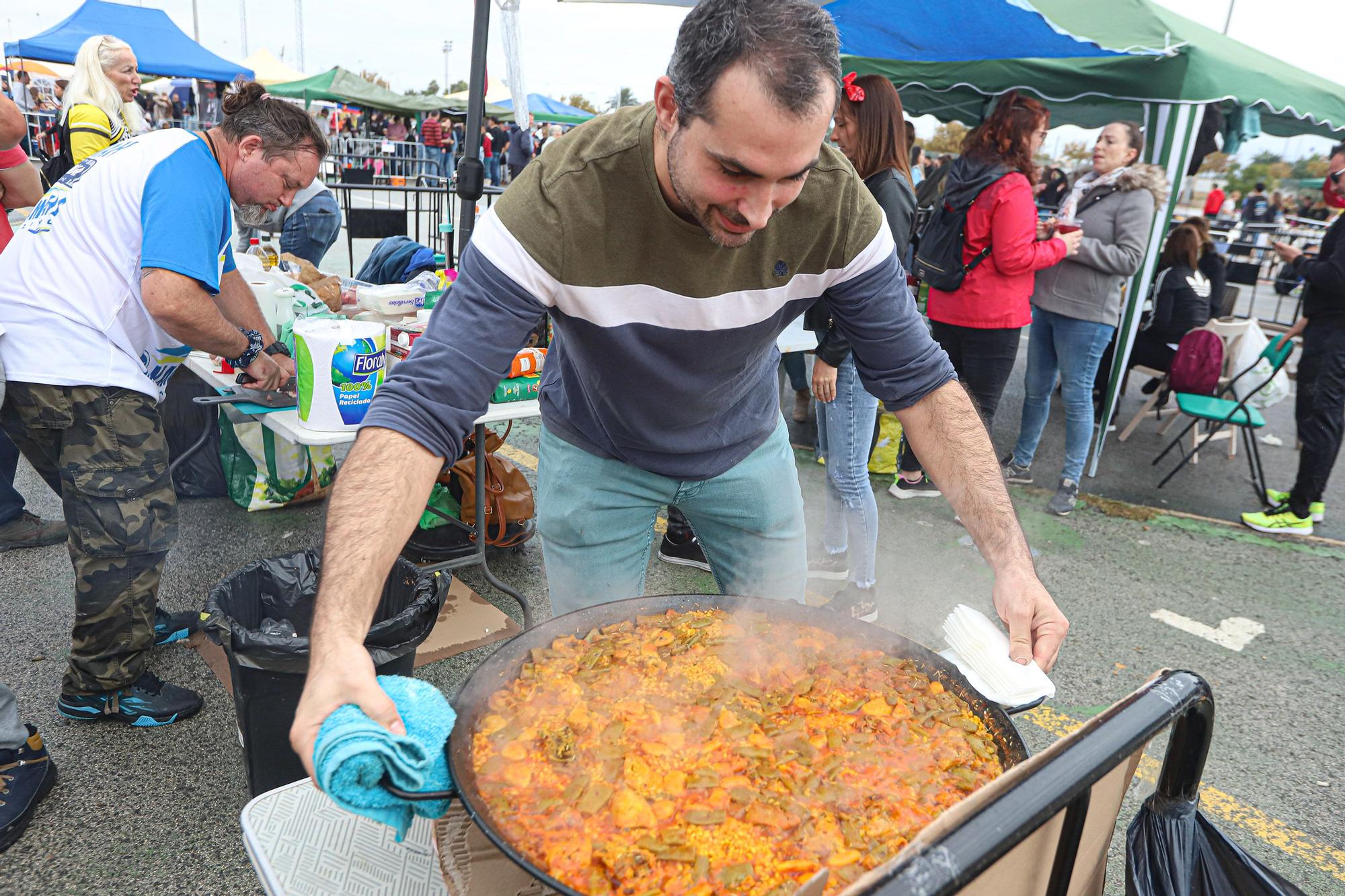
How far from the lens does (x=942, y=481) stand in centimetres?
191

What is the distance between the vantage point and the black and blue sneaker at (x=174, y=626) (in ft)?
11.0

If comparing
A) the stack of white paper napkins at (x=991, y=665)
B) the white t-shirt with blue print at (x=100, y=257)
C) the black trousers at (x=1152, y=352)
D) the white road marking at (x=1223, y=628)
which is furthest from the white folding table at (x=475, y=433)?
the black trousers at (x=1152, y=352)

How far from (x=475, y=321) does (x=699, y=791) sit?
3.24ft

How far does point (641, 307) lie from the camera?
5.96ft

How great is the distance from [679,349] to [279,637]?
1446 mm

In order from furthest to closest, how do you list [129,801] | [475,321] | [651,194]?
[129,801] < [651,194] < [475,321]

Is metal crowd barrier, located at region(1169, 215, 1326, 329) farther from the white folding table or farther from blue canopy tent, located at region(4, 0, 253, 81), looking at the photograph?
blue canopy tent, located at region(4, 0, 253, 81)

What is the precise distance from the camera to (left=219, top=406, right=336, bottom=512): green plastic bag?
442 centimetres

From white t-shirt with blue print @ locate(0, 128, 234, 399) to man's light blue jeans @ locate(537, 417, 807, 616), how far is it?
4.73 feet

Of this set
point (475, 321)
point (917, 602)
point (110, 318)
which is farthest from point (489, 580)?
point (475, 321)

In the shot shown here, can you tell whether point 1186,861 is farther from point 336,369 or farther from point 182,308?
point 182,308

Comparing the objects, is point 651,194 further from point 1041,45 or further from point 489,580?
point 1041,45

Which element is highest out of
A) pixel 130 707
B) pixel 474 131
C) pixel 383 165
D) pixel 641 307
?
pixel 474 131

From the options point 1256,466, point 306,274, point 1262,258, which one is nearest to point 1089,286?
point 1256,466
